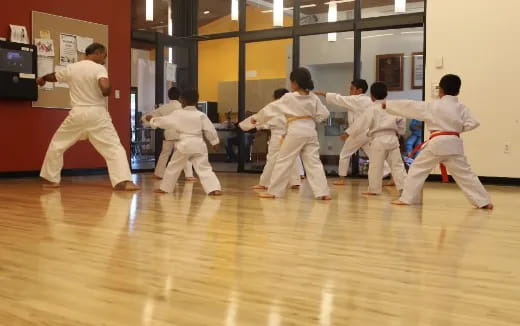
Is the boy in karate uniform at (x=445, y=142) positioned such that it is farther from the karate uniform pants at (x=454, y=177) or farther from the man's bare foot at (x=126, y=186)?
the man's bare foot at (x=126, y=186)

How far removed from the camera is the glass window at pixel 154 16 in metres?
9.02

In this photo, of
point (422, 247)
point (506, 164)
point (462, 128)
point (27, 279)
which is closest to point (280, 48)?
point (506, 164)

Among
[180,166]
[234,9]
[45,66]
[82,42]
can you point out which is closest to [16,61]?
[45,66]

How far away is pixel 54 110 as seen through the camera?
7395 mm

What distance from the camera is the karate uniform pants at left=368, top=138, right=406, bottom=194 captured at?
5.71m

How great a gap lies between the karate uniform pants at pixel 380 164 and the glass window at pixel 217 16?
14.7 ft

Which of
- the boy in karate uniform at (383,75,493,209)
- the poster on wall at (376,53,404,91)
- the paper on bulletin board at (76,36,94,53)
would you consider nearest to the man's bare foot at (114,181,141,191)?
the boy in karate uniform at (383,75,493,209)

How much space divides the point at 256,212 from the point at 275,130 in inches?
99.7

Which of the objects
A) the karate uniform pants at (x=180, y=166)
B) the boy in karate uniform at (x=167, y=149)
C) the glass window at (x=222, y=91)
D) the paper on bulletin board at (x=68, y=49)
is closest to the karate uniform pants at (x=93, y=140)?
the karate uniform pants at (x=180, y=166)

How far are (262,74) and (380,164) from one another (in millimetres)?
4233

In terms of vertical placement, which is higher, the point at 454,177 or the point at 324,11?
the point at 324,11

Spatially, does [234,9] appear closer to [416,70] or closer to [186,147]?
[416,70]

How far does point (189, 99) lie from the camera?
554 cm

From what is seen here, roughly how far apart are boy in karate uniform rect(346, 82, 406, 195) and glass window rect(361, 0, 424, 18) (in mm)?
2398
